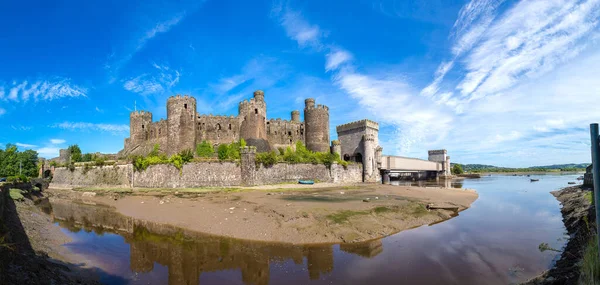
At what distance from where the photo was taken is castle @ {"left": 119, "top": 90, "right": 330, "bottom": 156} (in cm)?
3772

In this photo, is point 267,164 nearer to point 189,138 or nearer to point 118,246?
point 189,138

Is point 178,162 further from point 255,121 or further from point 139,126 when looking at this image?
point 139,126

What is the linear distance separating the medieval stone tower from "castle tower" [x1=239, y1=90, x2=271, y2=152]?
7.05 m

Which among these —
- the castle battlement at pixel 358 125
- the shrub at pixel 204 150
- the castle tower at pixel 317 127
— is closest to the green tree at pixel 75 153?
the shrub at pixel 204 150

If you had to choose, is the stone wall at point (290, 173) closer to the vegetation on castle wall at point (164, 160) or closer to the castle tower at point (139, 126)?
the vegetation on castle wall at point (164, 160)

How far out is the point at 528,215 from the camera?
18.5 m

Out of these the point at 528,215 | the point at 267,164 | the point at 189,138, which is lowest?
the point at 528,215

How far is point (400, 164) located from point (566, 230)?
39768mm

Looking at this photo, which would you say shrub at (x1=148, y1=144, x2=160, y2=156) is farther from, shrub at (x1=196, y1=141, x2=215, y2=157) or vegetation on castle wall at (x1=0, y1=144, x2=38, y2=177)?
vegetation on castle wall at (x1=0, y1=144, x2=38, y2=177)

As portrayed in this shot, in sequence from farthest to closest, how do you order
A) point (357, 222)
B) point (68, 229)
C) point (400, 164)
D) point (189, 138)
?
point (400, 164)
point (189, 138)
point (68, 229)
point (357, 222)

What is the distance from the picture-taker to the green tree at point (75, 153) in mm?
46256

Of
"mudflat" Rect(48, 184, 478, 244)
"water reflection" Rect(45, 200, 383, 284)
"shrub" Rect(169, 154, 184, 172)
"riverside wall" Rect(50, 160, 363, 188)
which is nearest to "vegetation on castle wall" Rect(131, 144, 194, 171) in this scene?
"shrub" Rect(169, 154, 184, 172)

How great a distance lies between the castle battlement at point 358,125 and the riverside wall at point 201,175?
9193 millimetres

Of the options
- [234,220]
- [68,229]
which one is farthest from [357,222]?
[68,229]
